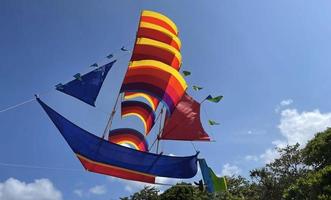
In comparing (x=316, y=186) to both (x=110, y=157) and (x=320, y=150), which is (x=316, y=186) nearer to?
(x=320, y=150)

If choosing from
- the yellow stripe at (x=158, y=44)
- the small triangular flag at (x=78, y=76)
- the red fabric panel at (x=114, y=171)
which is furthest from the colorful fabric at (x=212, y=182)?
the small triangular flag at (x=78, y=76)

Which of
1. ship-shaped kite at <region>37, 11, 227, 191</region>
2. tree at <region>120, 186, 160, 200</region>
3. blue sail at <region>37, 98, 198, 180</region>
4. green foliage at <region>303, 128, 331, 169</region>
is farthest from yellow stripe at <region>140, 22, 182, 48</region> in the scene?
tree at <region>120, 186, 160, 200</region>

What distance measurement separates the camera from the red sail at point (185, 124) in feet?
60.3


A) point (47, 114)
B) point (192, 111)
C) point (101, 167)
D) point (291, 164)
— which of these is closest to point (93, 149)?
point (101, 167)

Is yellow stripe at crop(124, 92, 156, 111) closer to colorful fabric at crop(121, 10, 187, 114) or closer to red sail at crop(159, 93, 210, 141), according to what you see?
colorful fabric at crop(121, 10, 187, 114)

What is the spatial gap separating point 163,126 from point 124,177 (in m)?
2.97

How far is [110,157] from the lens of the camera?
54.6 feet

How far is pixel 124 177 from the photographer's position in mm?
17281

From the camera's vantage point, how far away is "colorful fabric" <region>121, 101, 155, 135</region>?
68.2 feet

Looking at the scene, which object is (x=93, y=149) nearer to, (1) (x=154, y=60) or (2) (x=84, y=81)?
(2) (x=84, y=81)

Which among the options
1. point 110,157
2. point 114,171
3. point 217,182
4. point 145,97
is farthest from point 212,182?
point 145,97

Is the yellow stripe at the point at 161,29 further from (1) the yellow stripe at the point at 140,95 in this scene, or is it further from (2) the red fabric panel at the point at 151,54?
(1) the yellow stripe at the point at 140,95

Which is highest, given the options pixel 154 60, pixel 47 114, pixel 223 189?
pixel 154 60

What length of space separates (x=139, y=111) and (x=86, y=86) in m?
4.18
